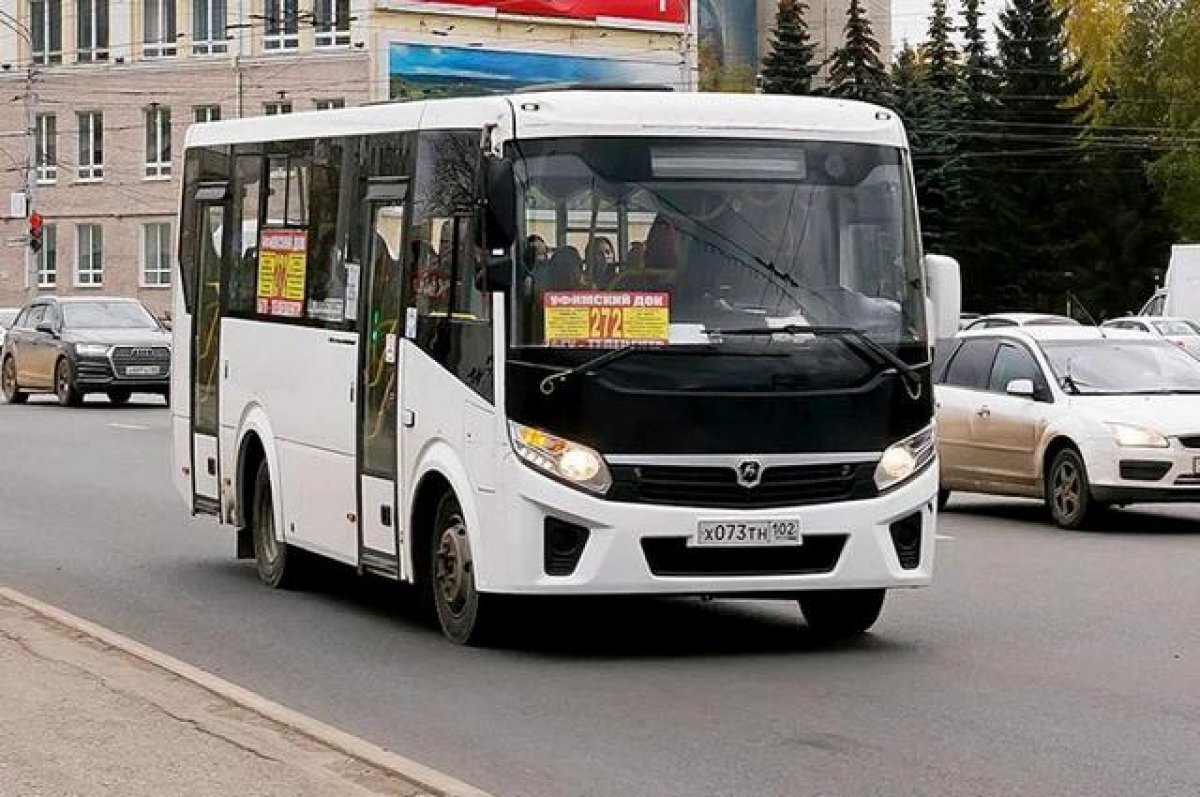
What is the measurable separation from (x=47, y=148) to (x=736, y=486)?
86.5m

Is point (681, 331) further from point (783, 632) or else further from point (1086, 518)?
point (1086, 518)

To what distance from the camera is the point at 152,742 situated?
30.9ft

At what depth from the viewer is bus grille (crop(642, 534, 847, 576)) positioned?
12.3 m

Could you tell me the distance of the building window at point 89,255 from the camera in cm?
9538

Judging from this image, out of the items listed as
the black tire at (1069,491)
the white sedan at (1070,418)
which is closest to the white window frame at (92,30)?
the white sedan at (1070,418)

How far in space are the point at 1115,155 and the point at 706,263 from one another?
91269 millimetres

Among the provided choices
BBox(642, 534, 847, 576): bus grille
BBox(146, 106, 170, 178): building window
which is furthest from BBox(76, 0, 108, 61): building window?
BBox(642, 534, 847, 576): bus grille

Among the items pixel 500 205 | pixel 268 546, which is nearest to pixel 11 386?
pixel 268 546

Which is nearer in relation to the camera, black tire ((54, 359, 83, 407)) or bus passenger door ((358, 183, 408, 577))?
bus passenger door ((358, 183, 408, 577))

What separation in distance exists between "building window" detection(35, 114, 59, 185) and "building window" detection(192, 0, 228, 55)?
721cm

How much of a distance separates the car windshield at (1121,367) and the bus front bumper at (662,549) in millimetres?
9185

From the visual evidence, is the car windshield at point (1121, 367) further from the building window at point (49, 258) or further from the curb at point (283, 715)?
the building window at point (49, 258)

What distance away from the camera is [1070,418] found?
21016 mm

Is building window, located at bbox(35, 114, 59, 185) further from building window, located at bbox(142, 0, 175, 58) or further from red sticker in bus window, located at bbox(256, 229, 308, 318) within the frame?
red sticker in bus window, located at bbox(256, 229, 308, 318)
